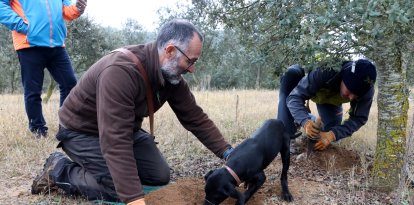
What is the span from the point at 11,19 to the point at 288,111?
3.65 m

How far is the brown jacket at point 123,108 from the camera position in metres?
2.98

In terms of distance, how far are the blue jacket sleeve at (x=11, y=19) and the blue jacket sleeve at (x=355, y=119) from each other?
158 inches

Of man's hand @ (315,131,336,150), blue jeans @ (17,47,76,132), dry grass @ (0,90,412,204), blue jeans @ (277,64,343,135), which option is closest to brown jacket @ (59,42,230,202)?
dry grass @ (0,90,412,204)

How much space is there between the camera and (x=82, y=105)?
3.62 m

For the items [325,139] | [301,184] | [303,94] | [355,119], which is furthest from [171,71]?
[355,119]

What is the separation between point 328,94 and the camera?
523 centimetres

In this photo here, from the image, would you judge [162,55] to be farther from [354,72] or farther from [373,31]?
[354,72]

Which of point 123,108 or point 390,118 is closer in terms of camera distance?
point 123,108

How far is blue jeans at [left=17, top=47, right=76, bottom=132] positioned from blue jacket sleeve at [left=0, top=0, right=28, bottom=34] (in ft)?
0.97

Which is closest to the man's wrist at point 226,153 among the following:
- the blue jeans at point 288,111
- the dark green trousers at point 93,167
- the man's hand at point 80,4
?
the dark green trousers at point 93,167

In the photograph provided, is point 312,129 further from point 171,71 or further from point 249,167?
point 171,71

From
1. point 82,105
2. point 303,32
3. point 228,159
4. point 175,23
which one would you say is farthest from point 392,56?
point 82,105

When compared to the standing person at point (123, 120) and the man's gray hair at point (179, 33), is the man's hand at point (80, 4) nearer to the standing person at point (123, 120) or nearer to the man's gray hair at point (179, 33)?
the standing person at point (123, 120)

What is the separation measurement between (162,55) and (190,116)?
96 cm
